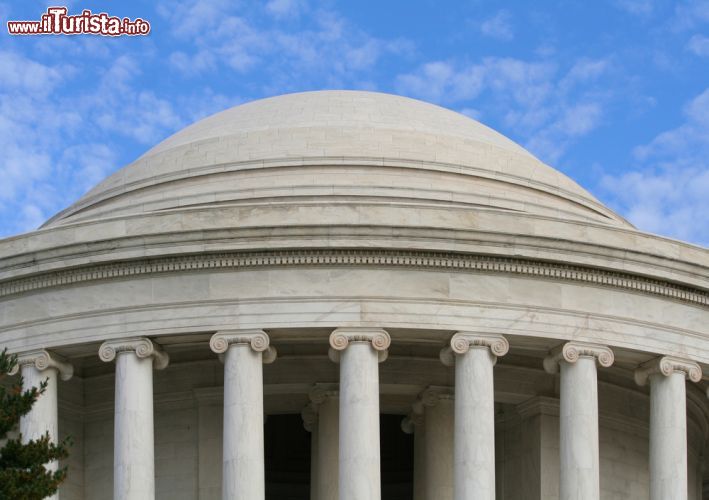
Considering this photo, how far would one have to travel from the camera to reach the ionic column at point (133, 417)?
186ft

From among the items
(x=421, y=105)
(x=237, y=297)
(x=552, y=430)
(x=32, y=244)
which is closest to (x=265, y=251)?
(x=237, y=297)

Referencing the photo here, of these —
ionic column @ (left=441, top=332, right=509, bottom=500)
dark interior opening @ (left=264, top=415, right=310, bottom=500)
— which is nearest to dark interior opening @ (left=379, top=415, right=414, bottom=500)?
dark interior opening @ (left=264, top=415, right=310, bottom=500)

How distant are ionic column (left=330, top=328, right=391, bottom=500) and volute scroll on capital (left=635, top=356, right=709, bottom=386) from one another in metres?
8.44

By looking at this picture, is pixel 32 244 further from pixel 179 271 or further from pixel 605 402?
pixel 605 402

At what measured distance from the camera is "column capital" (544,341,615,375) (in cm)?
5806

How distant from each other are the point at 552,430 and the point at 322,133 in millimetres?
15183

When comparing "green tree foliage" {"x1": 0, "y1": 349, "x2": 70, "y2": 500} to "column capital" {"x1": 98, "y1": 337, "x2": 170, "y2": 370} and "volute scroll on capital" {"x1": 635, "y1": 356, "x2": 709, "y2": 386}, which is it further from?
"volute scroll on capital" {"x1": 635, "y1": 356, "x2": 709, "y2": 386}

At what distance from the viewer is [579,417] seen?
5781 cm

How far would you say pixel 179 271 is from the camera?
58.1 meters

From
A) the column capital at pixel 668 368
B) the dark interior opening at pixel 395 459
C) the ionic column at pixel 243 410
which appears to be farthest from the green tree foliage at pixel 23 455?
the dark interior opening at pixel 395 459

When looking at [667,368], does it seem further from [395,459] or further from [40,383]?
[395,459]

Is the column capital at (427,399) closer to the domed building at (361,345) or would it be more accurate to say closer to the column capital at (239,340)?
the domed building at (361,345)

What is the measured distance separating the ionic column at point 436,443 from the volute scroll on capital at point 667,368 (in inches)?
243

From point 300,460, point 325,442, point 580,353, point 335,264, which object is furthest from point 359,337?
point 300,460
